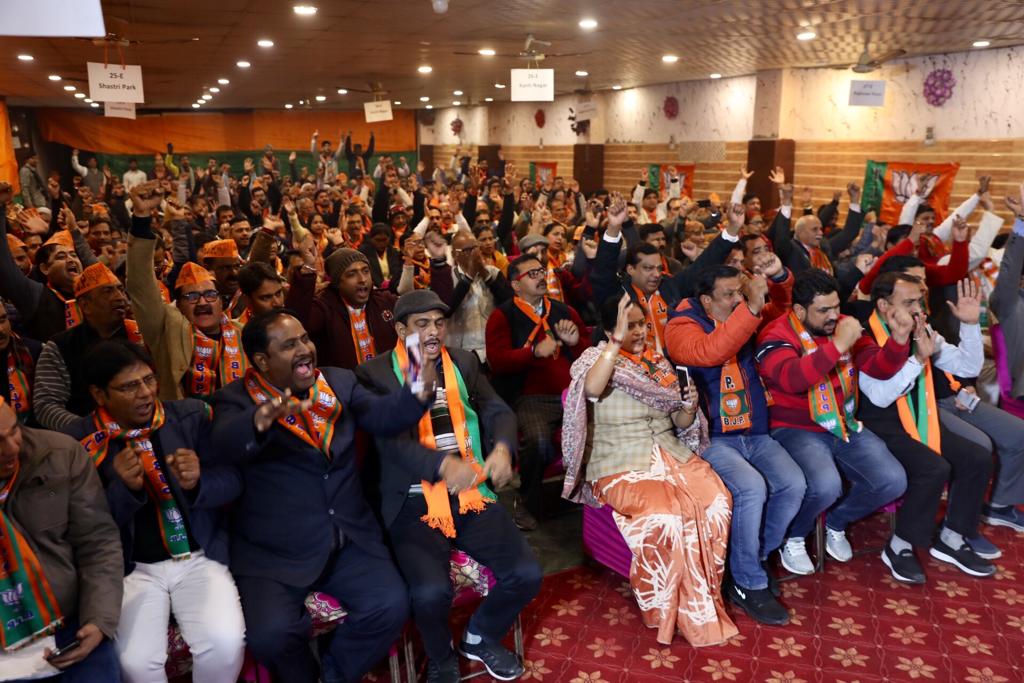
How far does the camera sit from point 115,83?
285 inches

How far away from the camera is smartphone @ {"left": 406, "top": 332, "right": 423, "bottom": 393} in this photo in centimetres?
271

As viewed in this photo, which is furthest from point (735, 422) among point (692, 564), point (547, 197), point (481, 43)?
point (547, 197)

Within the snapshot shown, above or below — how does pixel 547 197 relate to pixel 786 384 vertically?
above

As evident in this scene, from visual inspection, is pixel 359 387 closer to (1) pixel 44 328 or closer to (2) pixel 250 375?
(2) pixel 250 375

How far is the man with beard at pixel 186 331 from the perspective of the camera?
139 inches

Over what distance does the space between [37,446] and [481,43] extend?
7712mm

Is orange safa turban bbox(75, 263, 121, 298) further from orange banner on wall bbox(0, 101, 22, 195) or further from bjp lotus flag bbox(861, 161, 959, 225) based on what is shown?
orange banner on wall bbox(0, 101, 22, 195)

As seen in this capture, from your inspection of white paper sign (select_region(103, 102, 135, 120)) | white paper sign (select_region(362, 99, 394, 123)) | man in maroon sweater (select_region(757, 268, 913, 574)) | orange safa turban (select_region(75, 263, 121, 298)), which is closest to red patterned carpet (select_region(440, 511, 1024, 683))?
man in maroon sweater (select_region(757, 268, 913, 574))

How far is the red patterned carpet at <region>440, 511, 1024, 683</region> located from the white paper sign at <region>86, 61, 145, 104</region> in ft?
20.7

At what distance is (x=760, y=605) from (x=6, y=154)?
1821 centimetres

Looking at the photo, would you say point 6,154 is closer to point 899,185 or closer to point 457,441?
point 899,185

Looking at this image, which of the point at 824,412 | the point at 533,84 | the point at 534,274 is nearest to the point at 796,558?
the point at 824,412

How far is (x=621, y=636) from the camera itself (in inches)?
127

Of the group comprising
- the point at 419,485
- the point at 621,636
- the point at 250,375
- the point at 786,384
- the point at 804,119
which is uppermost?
the point at 804,119
